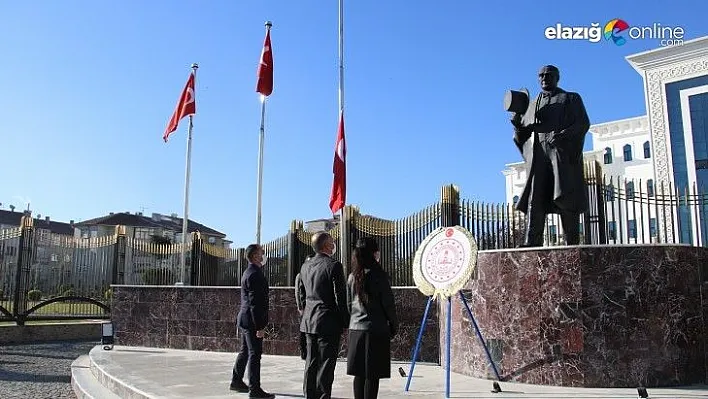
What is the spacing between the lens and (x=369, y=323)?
16.3ft

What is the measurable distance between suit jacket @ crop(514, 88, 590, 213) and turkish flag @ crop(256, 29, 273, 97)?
8.30 meters

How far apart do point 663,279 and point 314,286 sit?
4.14m

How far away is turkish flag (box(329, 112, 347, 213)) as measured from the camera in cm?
1280

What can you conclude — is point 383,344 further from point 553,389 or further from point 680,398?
point 680,398

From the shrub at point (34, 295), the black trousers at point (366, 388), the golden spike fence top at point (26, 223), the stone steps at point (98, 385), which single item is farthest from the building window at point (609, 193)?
the shrub at point (34, 295)

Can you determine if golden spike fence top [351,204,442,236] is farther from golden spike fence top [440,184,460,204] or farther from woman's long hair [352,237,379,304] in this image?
woman's long hair [352,237,379,304]

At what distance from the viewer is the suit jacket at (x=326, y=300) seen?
5234 millimetres

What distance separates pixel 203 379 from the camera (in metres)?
7.75

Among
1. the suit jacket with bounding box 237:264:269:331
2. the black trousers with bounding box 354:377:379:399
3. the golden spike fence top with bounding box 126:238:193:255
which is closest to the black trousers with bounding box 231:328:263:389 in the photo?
the suit jacket with bounding box 237:264:269:331

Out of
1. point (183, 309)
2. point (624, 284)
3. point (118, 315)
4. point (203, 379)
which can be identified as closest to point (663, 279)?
point (624, 284)

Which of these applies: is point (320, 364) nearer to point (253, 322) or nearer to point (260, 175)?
point (253, 322)

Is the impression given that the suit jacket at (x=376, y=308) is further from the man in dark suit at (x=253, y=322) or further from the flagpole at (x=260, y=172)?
the flagpole at (x=260, y=172)

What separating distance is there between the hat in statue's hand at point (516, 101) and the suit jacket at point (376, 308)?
369cm

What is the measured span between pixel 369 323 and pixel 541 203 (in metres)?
3.68
